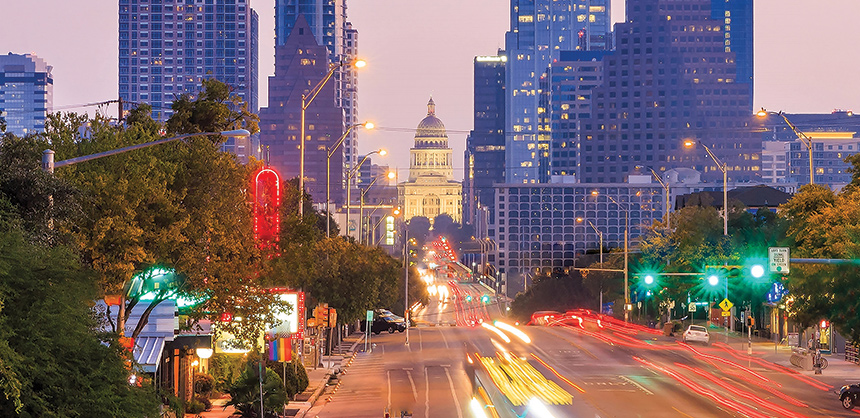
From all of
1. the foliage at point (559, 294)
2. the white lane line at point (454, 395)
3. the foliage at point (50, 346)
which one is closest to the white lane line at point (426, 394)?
the white lane line at point (454, 395)

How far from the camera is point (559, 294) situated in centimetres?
14262

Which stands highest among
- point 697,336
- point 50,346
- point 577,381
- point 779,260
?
point 779,260

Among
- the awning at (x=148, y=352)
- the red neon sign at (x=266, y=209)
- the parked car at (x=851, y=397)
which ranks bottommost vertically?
the parked car at (x=851, y=397)

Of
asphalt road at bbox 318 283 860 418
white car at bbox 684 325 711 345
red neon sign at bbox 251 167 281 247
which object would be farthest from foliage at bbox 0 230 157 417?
white car at bbox 684 325 711 345

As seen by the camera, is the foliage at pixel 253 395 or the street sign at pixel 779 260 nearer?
the foliage at pixel 253 395

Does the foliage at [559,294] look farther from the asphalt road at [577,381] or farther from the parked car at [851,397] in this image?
the parked car at [851,397]

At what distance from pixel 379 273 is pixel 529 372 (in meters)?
31.2

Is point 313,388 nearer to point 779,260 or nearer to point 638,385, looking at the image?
point 638,385

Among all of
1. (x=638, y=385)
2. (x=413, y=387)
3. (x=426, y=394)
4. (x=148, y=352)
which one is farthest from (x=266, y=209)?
(x=638, y=385)

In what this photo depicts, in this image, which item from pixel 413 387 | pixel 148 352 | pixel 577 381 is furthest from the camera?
pixel 577 381

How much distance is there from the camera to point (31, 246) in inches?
625

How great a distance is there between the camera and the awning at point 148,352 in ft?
102

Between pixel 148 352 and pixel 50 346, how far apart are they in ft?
58.3

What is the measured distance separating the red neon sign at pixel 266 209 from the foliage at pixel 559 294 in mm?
101649
